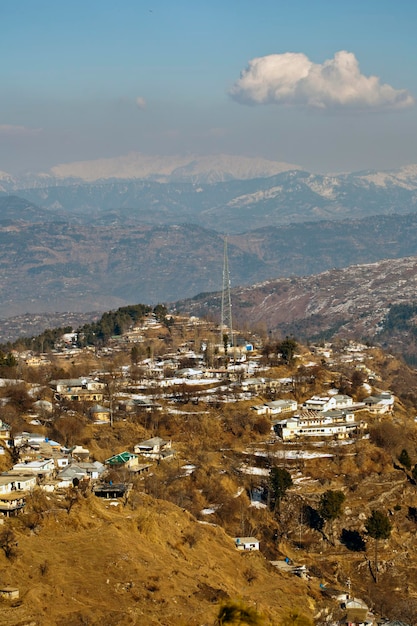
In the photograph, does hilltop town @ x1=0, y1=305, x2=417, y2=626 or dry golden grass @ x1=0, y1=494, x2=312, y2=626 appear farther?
hilltop town @ x1=0, y1=305, x2=417, y2=626

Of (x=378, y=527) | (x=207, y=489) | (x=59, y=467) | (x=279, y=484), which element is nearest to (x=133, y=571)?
(x=59, y=467)

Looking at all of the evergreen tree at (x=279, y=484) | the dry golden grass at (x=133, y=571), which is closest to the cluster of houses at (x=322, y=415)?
the evergreen tree at (x=279, y=484)

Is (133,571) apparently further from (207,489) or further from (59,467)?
(207,489)

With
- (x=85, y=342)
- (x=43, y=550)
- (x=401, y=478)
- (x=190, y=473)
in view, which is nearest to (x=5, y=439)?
(x=190, y=473)

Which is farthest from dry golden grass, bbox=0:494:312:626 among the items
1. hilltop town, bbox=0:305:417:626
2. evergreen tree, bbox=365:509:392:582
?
evergreen tree, bbox=365:509:392:582

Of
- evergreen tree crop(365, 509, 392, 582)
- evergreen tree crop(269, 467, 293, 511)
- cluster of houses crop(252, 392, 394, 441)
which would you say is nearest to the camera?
evergreen tree crop(365, 509, 392, 582)

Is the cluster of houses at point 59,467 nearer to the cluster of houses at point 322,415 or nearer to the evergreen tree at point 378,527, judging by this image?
the cluster of houses at point 322,415

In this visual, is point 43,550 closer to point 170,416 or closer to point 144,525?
point 144,525

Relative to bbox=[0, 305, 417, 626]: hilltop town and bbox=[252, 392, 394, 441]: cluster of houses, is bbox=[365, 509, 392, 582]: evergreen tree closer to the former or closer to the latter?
bbox=[0, 305, 417, 626]: hilltop town

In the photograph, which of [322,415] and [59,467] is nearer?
[59,467]
